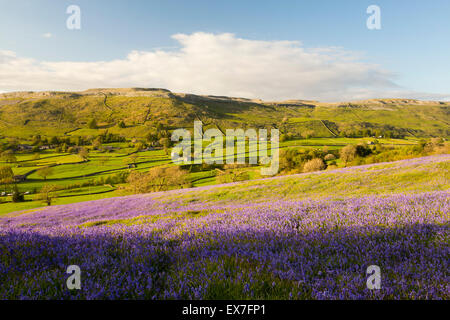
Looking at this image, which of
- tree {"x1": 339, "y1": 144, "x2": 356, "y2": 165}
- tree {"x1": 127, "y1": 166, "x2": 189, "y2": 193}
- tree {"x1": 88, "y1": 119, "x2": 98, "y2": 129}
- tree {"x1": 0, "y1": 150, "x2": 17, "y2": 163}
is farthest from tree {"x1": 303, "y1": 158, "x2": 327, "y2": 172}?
tree {"x1": 88, "y1": 119, "x2": 98, "y2": 129}

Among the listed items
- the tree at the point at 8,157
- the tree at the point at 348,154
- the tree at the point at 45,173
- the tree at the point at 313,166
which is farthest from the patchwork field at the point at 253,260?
the tree at the point at 8,157

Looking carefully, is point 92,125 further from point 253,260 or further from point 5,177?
point 253,260

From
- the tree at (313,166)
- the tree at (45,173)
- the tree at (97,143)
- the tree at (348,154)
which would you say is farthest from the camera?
the tree at (97,143)

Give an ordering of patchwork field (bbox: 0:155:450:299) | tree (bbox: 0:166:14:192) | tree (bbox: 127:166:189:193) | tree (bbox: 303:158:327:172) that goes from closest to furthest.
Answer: patchwork field (bbox: 0:155:450:299), tree (bbox: 303:158:327:172), tree (bbox: 127:166:189:193), tree (bbox: 0:166:14:192)

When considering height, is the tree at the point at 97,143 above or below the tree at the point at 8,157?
above

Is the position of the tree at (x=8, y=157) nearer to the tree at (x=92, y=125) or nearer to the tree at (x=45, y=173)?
the tree at (x=45, y=173)

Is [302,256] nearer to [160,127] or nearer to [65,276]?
[65,276]

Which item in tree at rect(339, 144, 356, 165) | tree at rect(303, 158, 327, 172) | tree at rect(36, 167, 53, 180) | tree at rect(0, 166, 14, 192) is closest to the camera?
tree at rect(303, 158, 327, 172)

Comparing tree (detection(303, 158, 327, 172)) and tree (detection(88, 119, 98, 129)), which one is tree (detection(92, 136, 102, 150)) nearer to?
tree (detection(88, 119, 98, 129))

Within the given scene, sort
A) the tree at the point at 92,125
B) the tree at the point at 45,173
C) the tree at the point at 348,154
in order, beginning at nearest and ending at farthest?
the tree at the point at 348,154
the tree at the point at 45,173
the tree at the point at 92,125

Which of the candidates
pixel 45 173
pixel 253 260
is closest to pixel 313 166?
→ pixel 253 260

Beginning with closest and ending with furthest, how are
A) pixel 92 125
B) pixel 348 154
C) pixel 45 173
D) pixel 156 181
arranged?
pixel 156 181 → pixel 348 154 → pixel 45 173 → pixel 92 125

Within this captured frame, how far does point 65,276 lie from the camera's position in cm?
307
